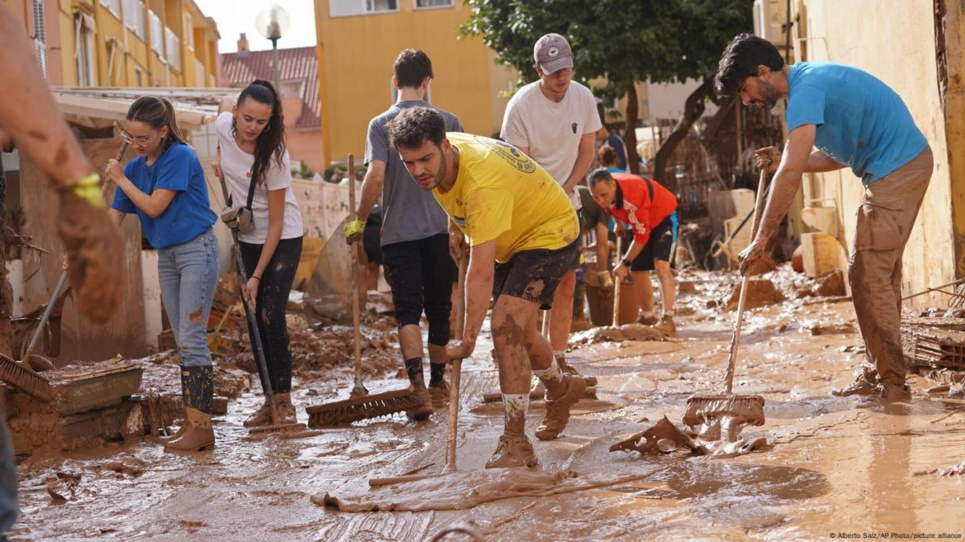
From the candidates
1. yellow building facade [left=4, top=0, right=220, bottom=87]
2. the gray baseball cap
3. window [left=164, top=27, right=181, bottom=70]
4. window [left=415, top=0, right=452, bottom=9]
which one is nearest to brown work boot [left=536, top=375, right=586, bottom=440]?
the gray baseball cap

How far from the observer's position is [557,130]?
6715mm

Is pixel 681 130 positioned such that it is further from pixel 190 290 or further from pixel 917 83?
pixel 190 290

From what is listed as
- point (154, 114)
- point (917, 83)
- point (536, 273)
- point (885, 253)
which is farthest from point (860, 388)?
point (154, 114)

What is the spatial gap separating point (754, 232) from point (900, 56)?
9.70 feet

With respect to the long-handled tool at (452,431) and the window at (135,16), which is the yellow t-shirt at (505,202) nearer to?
the long-handled tool at (452,431)

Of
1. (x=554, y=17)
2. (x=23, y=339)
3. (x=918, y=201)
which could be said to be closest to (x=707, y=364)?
(x=918, y=201)

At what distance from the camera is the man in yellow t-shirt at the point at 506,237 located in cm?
427

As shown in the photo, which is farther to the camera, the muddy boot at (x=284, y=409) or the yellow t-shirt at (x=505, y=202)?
the muddy boot at (x=284, y=409)

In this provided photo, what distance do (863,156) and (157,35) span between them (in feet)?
90.7

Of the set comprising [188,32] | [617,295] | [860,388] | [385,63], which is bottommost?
[860,388]

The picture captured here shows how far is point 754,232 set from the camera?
5.74 m

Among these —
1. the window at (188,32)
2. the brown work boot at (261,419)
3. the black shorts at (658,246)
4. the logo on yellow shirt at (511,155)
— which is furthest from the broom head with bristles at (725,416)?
the window at (188,32)

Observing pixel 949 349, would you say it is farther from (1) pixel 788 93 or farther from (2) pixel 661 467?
(2) pixel 661 467

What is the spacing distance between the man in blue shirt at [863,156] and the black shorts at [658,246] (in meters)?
4.18
